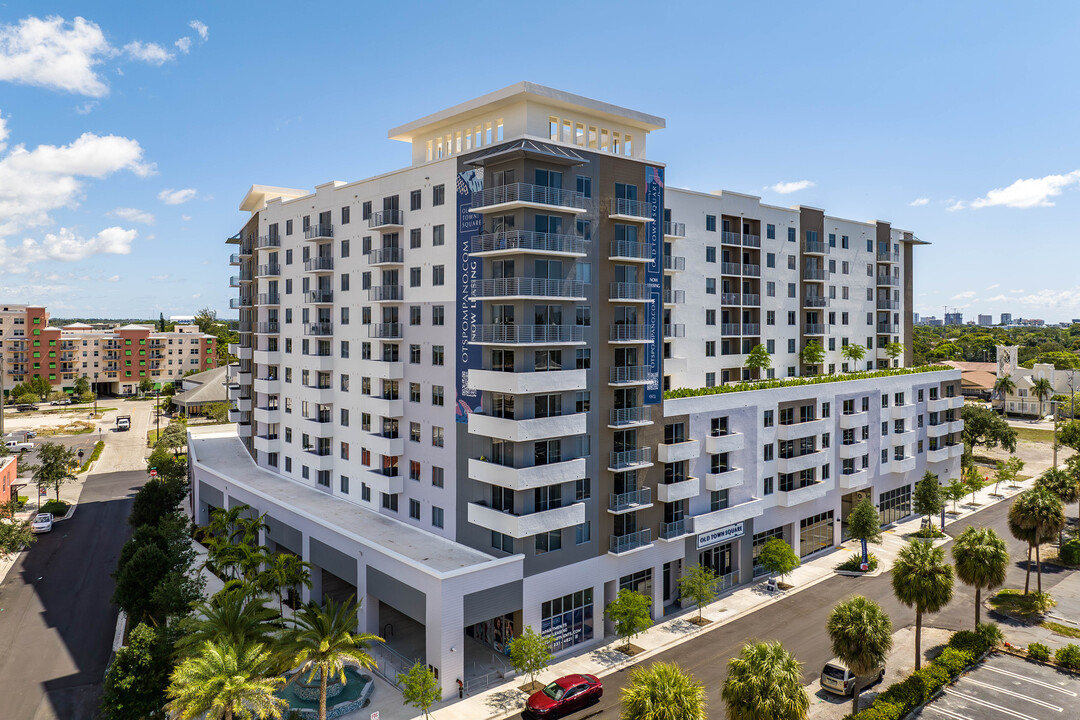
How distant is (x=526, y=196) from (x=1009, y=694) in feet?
130

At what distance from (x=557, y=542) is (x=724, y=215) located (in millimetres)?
34083

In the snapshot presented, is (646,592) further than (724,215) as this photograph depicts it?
No

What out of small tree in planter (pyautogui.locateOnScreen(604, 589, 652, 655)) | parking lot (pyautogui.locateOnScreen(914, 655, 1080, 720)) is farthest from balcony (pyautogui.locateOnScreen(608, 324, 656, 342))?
parking lot (pyautogui.locateOnScreen(914, 655, 1080, 720))

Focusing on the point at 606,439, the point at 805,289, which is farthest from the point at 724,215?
the point at 606,439

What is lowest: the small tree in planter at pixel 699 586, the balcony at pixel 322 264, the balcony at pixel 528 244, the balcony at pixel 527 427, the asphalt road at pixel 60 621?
the asphalt road at pixel 60 621

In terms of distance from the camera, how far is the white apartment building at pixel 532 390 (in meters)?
40.6

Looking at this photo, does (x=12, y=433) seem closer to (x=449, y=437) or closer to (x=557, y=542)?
(x=449, y=437)

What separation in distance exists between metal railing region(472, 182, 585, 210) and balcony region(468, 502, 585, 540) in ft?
63.1

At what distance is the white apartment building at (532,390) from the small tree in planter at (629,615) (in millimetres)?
2093

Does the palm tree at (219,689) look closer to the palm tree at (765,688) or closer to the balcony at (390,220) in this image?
the palm tree at (765,688)

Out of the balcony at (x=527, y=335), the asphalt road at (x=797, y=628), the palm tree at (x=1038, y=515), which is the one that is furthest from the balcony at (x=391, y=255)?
the palm tree at (x=1038, y=515)

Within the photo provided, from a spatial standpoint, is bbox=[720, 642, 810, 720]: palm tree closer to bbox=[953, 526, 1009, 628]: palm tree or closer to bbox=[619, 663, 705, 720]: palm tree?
bbox=[619, 663, 705, 720]: palm tree

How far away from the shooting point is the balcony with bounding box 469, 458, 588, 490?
129ft

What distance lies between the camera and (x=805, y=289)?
66.3 metres
